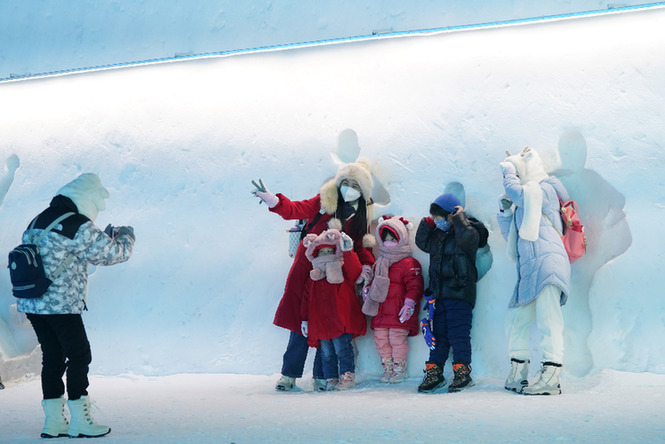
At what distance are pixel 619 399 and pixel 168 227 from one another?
12.8 ft

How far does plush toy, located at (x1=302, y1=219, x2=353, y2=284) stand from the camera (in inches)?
219

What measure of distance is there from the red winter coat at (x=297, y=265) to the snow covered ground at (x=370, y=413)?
0.52 metres

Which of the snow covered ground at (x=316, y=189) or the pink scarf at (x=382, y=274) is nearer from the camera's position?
the snow covered ground at (x=316, y=189)

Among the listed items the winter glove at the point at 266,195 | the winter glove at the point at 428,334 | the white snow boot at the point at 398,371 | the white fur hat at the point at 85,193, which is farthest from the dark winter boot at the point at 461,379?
the white fur hat at the point at 85,193

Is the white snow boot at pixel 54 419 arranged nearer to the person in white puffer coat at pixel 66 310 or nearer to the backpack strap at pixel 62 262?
the person in white puffer coat at pixel 66 310

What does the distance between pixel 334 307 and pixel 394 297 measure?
433mm

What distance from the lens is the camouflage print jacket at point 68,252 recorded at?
410cm

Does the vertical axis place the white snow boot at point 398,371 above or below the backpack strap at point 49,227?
below

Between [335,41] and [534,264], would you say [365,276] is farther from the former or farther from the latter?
[335,41]

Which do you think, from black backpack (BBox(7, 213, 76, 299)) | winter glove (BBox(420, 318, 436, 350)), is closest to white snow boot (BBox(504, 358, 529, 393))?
winter glove (BBox(420, 318, 436, 350))

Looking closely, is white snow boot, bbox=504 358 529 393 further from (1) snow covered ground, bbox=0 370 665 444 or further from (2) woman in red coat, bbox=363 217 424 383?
(2) woman in red coat, bbox=363 217 424 383

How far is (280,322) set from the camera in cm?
575

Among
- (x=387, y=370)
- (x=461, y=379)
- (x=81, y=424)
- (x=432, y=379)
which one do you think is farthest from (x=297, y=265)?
(x=81, y=424)

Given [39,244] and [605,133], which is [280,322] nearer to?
[39,244]
